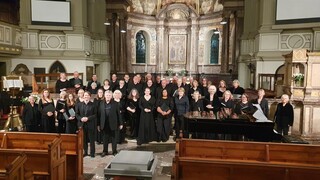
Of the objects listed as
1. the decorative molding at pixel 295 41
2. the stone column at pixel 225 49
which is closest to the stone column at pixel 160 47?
the stone column at pixel 225 49

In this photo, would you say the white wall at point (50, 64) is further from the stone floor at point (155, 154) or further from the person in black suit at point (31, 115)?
the stone floor at point (155, 154)

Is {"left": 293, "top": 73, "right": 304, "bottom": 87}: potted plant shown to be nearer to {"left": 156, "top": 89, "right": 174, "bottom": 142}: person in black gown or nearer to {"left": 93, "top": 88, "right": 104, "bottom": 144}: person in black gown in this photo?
{"left": 156, "top": 89, "right": 174, "bottom": 142}: person in black gown

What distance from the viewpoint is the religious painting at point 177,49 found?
23359 millimetres

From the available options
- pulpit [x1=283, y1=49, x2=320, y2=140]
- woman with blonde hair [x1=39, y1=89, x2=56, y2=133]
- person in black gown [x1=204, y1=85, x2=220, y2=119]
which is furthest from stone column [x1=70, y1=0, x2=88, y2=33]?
pulpit [x1=283, y1=49, x2=320, y2=140]

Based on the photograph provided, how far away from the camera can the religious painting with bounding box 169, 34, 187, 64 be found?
23.4 meters

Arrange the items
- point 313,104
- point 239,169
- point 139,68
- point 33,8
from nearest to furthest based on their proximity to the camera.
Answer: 1. point 239,169
2. point 313,104
3. point 33,8
4. point 139,68

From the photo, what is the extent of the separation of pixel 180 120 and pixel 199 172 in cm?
355

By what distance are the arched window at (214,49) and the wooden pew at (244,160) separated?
18172 millimetres

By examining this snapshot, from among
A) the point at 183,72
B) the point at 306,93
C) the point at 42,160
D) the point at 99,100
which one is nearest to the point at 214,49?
the point at 183,72

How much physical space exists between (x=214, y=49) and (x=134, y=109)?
52.6 feet

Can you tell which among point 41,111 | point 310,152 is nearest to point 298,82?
point 310,152

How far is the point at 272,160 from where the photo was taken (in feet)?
14.9

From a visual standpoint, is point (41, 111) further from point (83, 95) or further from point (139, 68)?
point (139, 68)

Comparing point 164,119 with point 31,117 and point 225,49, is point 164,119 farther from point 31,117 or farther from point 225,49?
point 225,49
